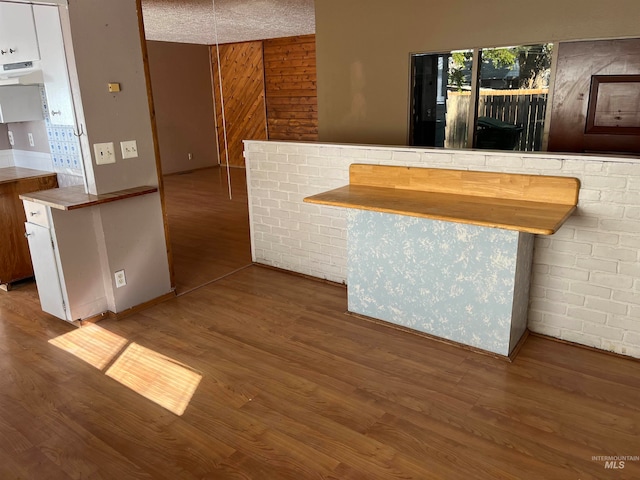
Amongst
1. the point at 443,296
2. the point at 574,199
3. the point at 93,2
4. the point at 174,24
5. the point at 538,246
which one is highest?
the point at 174,24

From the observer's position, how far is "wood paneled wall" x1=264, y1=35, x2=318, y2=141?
8.80m

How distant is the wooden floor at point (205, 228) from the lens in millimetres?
4407

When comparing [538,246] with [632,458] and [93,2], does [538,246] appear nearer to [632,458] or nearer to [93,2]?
[632,458]

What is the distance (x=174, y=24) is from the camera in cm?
699

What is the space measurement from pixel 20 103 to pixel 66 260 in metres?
1.48

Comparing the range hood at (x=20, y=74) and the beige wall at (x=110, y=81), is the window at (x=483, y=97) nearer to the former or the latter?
the beige wall at (x=110, y=81)

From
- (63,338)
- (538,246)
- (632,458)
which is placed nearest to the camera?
(632,458)

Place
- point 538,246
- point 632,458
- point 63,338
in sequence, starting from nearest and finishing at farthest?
point 632,458 < point 538,246 < point 63,338

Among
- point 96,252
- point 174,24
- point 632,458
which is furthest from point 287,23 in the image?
point 632,458

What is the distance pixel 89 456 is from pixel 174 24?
20.7ft

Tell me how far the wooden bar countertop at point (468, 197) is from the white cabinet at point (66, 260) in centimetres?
156

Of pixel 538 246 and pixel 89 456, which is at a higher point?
pixel 538 246

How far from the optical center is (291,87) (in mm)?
9078

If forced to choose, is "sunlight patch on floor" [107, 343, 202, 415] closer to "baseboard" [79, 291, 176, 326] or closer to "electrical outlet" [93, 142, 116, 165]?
"baseboard" [79, 291, 176, 326]
